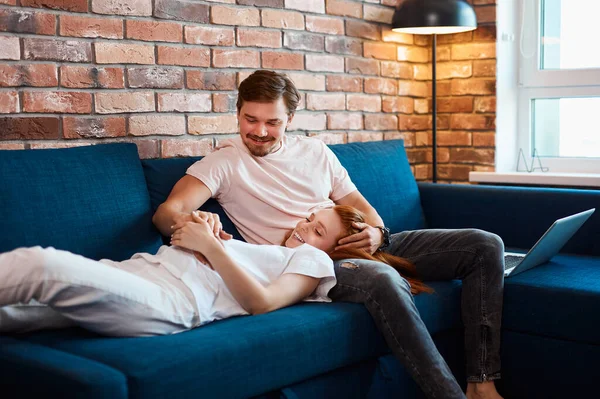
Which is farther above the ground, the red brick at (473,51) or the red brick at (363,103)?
the red brick at (473,51)

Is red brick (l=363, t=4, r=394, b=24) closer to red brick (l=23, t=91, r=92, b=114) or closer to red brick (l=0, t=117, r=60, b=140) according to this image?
red brick (l=23, t=91, r=92, b=114)

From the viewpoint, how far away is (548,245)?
2.67m

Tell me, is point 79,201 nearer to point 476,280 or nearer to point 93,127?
point 93,127

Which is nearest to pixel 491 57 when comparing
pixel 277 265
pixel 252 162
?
pixel 252 162

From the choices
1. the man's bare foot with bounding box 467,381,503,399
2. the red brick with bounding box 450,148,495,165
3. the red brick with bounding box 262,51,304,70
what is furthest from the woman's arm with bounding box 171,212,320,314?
the red brick with bounding box 450,148,495,165

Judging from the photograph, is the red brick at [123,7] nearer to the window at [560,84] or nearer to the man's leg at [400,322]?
the man's leg at [400,322]

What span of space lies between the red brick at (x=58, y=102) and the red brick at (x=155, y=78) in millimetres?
189

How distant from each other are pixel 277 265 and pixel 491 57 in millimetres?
2137

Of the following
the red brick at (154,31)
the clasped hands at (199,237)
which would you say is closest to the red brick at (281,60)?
the red brick at (154,31)

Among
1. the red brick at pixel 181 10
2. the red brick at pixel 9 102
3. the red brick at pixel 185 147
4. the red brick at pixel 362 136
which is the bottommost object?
the red brick at pixel 185 147

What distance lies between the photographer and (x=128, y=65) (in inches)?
107

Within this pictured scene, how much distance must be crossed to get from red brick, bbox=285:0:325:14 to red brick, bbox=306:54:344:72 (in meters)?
0.20

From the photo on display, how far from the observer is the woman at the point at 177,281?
1.71 m

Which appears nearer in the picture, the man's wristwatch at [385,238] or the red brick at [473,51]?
the man's wristwatch at [385,238]
